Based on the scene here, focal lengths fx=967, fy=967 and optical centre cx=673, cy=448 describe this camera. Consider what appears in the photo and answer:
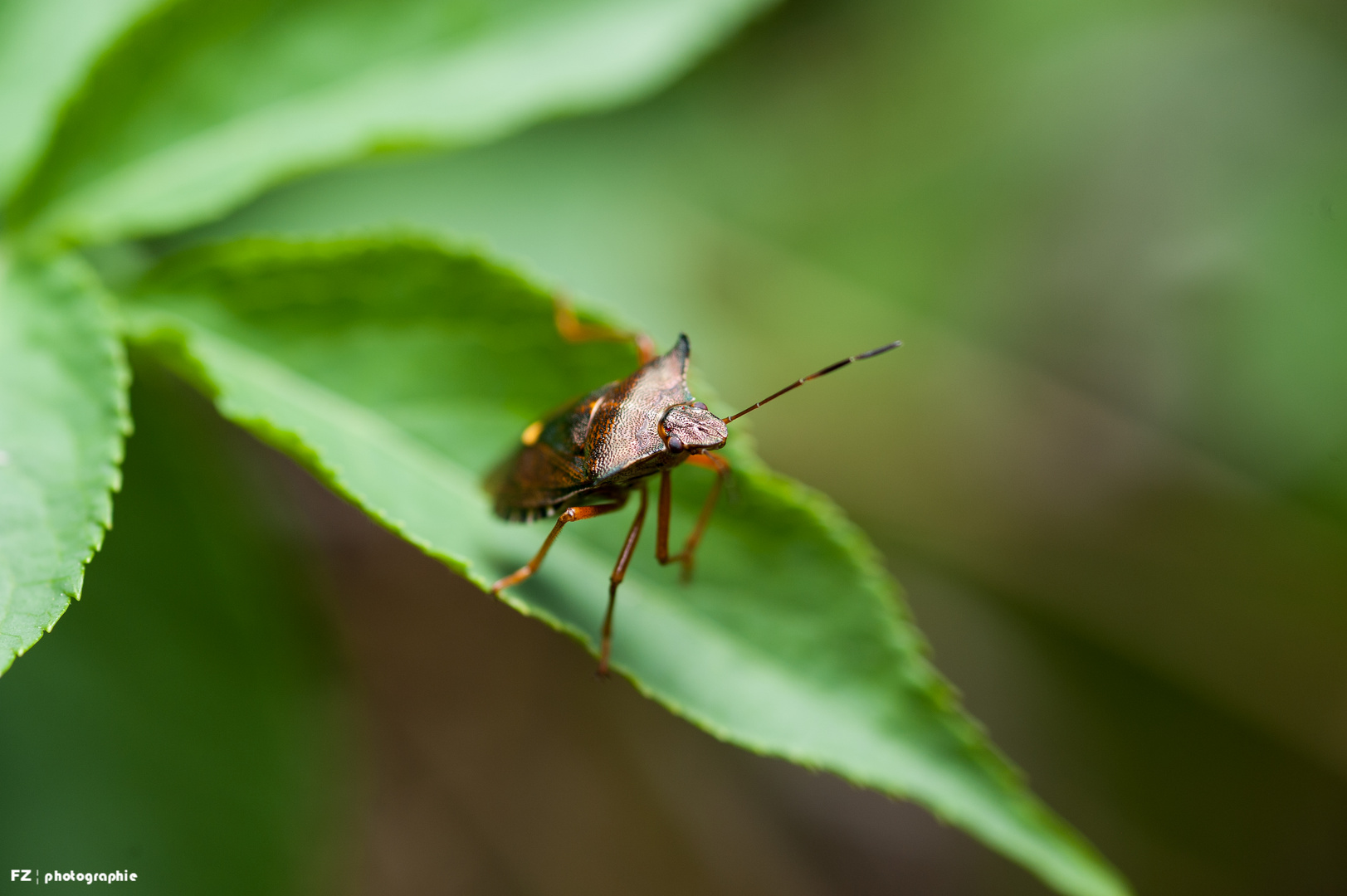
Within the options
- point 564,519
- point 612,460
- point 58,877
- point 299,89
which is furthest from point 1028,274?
point 58,877

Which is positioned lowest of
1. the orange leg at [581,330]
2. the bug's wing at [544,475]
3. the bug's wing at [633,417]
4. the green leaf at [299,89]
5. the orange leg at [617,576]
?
the orange leg at [617,576]

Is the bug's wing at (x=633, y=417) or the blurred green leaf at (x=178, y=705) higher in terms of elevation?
the bug's wing at (x=633, y=417)

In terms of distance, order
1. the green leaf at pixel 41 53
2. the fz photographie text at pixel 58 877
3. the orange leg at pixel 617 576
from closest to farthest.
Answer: the orange leg at pixel 617 576
the green leaf at pixel 41 53
the fz photographie text at pixel 58 877

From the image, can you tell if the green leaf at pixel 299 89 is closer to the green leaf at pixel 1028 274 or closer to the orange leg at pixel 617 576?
the orange leg at pixel 617 576

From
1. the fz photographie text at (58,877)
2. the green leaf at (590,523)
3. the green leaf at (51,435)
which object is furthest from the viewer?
the fz photographie text at (58,877)

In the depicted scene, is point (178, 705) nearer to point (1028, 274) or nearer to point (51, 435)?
point (51, 435)

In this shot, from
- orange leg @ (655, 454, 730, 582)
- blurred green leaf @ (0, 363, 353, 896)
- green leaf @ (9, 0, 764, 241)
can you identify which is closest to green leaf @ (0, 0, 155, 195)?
green leaf @ (9, 0, 764, 241)

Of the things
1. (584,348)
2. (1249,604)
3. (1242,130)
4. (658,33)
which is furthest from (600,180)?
(1249,604)

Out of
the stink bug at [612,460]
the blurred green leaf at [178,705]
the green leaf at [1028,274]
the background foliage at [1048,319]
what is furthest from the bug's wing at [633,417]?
the green leaf at [1028,274]
